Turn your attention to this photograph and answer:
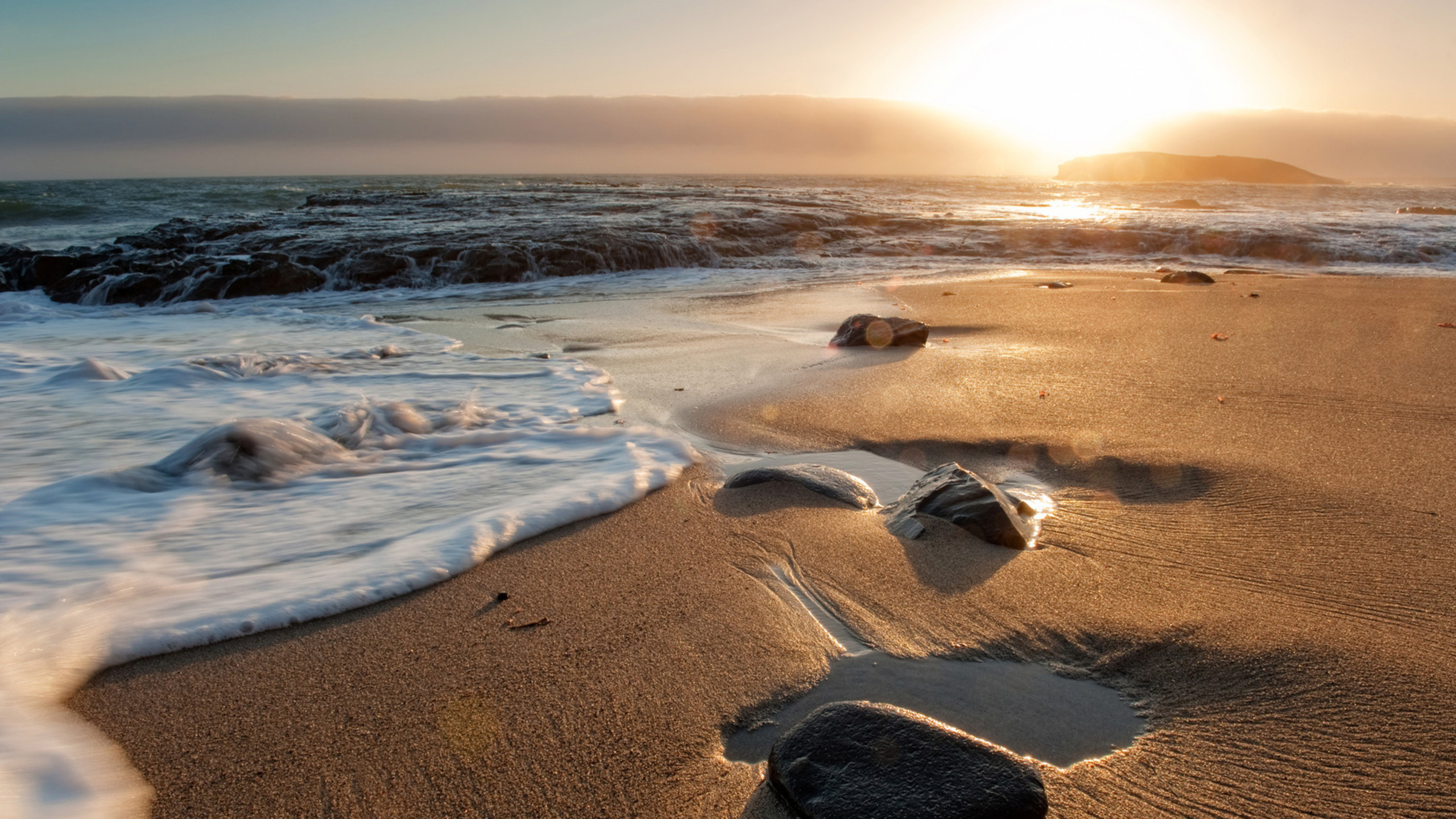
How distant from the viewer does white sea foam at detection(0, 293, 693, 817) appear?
6.40 ft

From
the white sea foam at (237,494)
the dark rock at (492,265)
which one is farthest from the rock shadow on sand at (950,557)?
the dark rock at (492,265)

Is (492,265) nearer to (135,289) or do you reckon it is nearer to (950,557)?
(135,289)

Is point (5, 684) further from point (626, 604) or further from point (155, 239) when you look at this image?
point (155, 239)

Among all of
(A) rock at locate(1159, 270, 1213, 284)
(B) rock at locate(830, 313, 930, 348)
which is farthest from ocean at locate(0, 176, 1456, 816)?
(A) rock at locate(1159, 270, 1213, 284)

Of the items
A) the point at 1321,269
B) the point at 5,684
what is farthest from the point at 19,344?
the point at 1321,269

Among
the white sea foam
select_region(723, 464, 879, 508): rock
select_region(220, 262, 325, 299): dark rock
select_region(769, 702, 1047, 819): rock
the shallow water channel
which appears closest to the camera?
select_region(769, 702, 1047, 819): rock

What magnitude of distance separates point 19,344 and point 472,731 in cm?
725

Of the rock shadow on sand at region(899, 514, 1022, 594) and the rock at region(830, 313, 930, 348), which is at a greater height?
the rock at region(830, 313, 930, 348)

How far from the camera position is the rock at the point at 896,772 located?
1271 millimetres

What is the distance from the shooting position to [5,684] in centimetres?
181

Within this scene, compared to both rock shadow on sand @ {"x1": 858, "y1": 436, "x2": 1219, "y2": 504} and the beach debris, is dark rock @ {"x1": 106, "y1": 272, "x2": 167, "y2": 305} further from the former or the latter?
the beach debris

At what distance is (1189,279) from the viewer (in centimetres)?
898

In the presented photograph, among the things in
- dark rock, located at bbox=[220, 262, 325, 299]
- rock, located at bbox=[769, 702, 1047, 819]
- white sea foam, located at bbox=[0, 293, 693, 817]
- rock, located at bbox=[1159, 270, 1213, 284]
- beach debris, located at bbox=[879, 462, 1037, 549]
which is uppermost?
rock, located at bbox=[1159, 270, 1213, 284]

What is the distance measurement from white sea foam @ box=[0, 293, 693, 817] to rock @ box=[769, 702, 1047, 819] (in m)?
1.20
